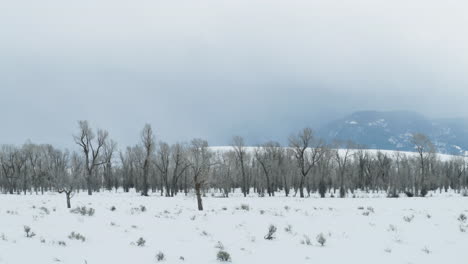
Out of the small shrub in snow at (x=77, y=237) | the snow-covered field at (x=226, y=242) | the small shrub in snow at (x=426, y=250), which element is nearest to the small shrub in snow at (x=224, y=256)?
the snow-covered field at (x=226, y=242)

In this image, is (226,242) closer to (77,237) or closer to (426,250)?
(77,237)

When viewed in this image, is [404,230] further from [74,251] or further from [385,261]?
[74,251]

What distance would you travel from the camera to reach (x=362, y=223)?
16.1 metres

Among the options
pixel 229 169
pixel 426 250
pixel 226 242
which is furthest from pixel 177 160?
pixel 426 250

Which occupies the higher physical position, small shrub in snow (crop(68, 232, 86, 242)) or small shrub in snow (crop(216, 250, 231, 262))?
small shrub in snow (crop(68, 232, 86, 242))

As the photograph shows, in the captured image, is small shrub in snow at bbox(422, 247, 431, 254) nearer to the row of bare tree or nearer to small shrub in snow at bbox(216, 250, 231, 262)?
small shrub in snow at bbox(216, 250, 231, 262)

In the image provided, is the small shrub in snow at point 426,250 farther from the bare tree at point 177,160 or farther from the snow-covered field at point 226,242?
the bare tree at point 177,160

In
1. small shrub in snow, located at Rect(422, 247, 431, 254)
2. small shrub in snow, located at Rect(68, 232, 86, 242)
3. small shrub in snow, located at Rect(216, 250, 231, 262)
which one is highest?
small shrub in snow, located at Rect(68, 232, 86, 242)

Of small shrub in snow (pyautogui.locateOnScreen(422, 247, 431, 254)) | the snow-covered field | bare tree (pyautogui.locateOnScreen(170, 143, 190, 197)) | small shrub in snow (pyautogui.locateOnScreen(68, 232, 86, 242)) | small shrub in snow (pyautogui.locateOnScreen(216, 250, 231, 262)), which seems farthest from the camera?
bare tree (pyautogui.locateOnScreen(170, 143, 190, 197))

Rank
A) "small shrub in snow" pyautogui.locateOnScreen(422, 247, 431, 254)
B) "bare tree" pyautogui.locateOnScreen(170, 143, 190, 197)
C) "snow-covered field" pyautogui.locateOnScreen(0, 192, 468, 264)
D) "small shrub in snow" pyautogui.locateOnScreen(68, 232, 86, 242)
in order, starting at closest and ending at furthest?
"snow-covered field" pyautogui.locateOnScreen(0, 192, 468, 264)
"small shrub in snow" pyautogui.locateOnScreen(422, 247, 431, 254)
"small shrub in snow" pyautogui.locateOnScreen(68, 232, 86, 242)
"bare tree" pyautogui.locateOnScreen(170, 143, 190, 197)

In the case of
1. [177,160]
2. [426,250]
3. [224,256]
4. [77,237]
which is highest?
[177,160]

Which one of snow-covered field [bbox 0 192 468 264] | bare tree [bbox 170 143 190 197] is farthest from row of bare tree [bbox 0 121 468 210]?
snow-covered field [bbox 0 192 468 264]

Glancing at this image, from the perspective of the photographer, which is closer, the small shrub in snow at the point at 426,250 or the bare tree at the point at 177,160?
the small shrub in snow at the point at 426,250

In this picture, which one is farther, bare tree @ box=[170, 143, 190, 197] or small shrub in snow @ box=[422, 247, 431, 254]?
bare tree @ box=[170, 143, 190, 197]
